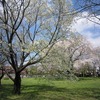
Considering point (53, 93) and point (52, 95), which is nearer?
point (52, 95)

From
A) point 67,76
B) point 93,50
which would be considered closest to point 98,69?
point 93,50

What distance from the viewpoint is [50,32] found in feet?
70.5

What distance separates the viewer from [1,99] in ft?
60.3

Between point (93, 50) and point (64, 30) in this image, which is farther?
point (93, 50)

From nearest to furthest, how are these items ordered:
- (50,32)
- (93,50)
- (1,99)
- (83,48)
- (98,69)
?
(1,99), (50,32), (83,48), (93,50), (98,69)

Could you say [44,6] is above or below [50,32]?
above

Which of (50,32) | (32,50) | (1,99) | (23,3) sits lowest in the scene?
(1,99)

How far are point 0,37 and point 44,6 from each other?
166 inches

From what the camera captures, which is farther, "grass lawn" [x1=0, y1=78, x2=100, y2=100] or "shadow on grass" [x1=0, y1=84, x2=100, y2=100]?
"grass lawn" [x1=0, y1=78, x2=100, y2=100]

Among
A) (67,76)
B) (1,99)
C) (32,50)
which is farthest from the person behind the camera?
(67,76)

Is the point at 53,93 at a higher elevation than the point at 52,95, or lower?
higher

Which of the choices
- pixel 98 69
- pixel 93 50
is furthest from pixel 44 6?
pixel 98 69

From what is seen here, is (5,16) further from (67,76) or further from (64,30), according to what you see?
(67,76)

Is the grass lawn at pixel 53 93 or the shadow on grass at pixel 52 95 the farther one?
the grass lawn at pixel 53 93
